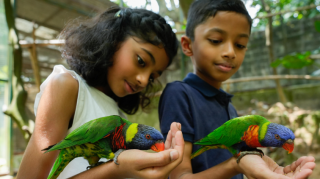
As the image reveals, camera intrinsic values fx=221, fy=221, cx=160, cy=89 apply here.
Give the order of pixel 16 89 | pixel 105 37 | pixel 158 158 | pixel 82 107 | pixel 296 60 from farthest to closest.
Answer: pixel 296 60
pixel 16 89
pixel 105 37
pixel 82 107
pixel 158 158

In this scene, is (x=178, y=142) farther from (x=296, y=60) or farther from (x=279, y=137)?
(x=296, y=60)

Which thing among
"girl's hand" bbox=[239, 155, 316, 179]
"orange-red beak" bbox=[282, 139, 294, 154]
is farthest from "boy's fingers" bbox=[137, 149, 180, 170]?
"orange-red beak" bbox=[282, 139, 294, 154]

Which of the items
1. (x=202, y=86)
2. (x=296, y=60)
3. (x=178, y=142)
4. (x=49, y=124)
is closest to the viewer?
(x=178, y=142)

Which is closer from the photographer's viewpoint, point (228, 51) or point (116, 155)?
point (116, 155)

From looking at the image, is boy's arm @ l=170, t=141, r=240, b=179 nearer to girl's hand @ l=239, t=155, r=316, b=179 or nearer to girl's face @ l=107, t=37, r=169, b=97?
girl's hand @ l=239, t=155, r=316, b=179

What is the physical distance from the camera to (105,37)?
1.23 metres

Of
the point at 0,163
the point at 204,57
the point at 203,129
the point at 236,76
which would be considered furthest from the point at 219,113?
the point at 236,76

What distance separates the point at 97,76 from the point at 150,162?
0.71 meters

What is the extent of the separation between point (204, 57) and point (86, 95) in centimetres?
69

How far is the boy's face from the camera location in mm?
1222

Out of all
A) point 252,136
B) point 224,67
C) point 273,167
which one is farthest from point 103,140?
point 224,67

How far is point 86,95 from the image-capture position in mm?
1175

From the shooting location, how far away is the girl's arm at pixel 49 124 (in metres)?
0.96

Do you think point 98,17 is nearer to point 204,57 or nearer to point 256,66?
point 204,57
